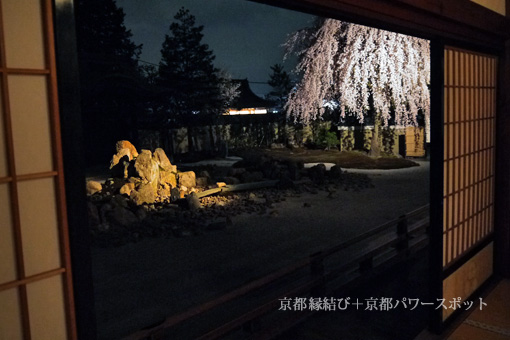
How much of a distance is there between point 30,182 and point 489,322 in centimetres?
409

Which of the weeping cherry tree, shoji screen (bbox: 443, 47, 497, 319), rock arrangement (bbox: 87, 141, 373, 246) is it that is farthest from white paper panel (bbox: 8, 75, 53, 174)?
the weeping cherry tree

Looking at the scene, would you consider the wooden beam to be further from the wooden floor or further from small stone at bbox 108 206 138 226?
small stone at bbox 108 206 138 226

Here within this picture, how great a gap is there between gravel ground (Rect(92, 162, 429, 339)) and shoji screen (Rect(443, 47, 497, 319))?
7.67 feet

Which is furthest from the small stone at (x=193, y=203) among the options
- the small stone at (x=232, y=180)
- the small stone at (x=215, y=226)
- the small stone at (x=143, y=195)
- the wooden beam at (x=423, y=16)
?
the wooden beam at (x=423, y=16)

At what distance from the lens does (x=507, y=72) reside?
183 inches

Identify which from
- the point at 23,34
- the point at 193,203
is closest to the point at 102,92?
the point at 193,203

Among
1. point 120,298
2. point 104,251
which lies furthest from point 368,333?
point 104,251

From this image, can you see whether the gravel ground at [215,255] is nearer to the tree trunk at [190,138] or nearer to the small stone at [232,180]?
the small stone at [232,180]

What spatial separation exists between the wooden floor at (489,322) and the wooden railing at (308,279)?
1206mm

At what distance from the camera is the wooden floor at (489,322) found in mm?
3807

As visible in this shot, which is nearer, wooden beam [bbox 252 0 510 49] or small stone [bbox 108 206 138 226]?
wooden beam [bbox 252 0 510 49]

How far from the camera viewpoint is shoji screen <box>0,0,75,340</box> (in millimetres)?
1402

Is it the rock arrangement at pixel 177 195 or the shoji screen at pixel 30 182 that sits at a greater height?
Result: the shoji screen at pixel 30 182

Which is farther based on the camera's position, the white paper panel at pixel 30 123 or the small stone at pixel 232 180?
the small stone at pixel 232 180
